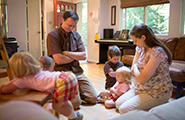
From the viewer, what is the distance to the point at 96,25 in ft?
20.0

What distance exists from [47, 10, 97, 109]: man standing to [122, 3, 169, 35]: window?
311cm

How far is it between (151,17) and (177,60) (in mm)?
1927

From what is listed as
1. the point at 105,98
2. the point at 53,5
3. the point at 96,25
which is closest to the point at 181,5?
the point at 96,25

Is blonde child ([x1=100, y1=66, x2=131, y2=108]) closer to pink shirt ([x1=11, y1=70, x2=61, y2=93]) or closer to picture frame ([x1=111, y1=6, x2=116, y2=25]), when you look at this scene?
pink shirt ([x1=11, y1=70, x2=61, y2=93])

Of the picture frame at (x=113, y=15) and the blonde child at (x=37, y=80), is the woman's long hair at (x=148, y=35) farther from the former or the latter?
the picture frame at (x=113, y=15)

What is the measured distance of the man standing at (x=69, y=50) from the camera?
2230 mm

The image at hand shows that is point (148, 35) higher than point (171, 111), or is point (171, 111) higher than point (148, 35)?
point (148, 35)

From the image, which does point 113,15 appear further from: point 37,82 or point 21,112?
point 21,112

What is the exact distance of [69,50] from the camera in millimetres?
2391

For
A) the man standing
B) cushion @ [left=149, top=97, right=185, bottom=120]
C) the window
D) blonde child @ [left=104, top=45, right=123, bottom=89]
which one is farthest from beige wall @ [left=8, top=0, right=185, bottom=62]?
cushion @ [left=149, top=97, right=185, bottom=120]

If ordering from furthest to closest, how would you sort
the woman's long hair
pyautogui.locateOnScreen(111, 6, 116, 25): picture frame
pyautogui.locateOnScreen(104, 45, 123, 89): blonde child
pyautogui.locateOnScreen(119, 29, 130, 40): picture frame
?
pyautogui.locateOnScreen(111, 6, 116, 25): picture frame
pyautogui.locateOnScreen(119, 29, 130, 40): picture frame
pyautogui.locateOnScreen(104, 45, 123, 89): blonde child
the woman's long hair

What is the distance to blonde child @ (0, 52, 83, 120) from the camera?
1.08m

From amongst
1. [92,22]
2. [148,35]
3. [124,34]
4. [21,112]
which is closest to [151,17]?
[124,34]

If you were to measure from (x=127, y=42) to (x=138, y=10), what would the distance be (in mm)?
1267
